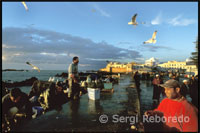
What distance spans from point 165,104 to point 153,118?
1.04ft

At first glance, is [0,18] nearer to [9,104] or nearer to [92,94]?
[9,104]

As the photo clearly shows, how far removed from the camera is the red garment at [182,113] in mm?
2238

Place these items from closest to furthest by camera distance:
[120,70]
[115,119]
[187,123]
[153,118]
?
[187,123] → [153,118] → [115,119] → [120,70]

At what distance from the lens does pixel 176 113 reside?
2395mm

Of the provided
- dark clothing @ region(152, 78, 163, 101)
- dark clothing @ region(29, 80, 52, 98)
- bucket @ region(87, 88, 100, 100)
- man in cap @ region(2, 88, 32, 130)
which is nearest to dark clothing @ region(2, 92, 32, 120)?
man in cap @ region(2, 88, 32, 130)

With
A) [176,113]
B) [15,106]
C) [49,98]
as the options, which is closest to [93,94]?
[49,98]

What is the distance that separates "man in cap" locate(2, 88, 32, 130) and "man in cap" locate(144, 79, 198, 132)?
3.15 meters

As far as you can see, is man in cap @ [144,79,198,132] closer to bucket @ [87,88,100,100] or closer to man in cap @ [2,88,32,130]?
man in cap @ [2,88,32,130]

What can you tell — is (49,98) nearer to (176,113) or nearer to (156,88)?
(156,88)

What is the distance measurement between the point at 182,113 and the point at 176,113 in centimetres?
9

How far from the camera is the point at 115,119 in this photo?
12.4 ft

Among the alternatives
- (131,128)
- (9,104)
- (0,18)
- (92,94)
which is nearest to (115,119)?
(131,128)

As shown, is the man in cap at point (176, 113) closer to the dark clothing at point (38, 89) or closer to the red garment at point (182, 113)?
the red garment at point (182, 113)

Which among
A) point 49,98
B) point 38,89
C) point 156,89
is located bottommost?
point 49,98
